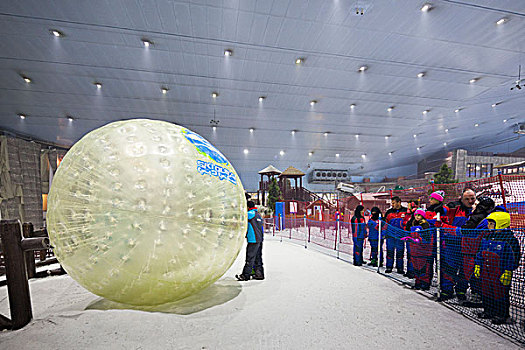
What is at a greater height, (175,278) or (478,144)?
(478,144)

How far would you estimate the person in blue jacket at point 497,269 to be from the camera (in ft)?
8.39

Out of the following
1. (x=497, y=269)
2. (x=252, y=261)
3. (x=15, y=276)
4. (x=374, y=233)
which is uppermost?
(x=15, y=276)

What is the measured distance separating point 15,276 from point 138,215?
1546 mm

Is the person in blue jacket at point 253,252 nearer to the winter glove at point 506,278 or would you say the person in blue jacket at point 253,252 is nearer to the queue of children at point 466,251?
the queue of children at point 466,251

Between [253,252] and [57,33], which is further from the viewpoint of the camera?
[57,33]

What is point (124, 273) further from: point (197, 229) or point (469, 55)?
point (469, 55)

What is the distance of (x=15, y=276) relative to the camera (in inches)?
96.3

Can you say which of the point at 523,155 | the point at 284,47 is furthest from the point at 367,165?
the point at 284,47

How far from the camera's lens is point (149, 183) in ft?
7.38

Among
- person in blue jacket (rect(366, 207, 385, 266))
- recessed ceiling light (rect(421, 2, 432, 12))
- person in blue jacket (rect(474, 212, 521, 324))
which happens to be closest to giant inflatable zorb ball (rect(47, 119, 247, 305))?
person in blue jacket (rect(474, 212, 521, 324))

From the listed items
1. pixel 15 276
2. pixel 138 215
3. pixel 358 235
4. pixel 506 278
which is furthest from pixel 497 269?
pixel 15 276

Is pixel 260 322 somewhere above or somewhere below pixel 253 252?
below

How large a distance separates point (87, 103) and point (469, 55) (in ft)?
54.2

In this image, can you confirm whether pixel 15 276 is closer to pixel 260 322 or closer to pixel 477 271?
pixel 260 322
